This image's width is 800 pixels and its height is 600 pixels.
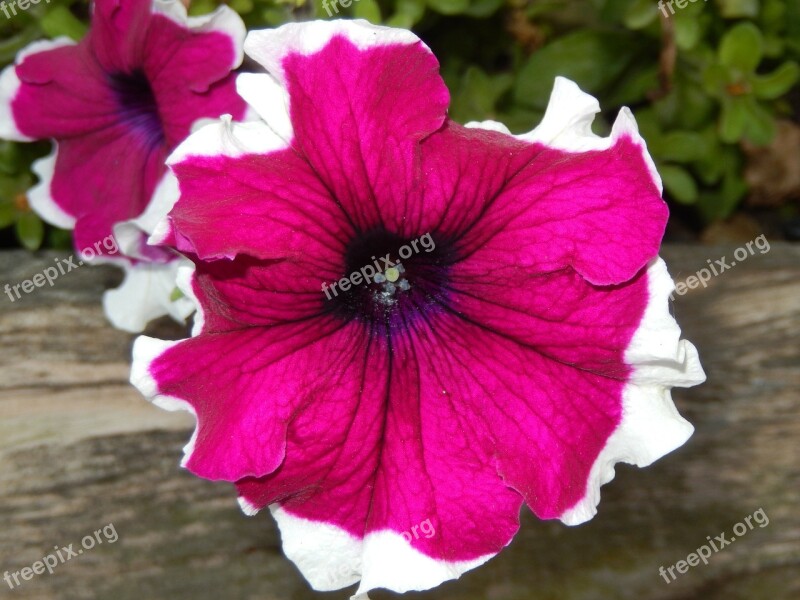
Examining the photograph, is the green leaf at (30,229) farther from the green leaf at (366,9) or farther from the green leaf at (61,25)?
the green leaf at (366,9)

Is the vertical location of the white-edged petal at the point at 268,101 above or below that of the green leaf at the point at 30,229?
above

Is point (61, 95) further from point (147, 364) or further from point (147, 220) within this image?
point (147, 364)

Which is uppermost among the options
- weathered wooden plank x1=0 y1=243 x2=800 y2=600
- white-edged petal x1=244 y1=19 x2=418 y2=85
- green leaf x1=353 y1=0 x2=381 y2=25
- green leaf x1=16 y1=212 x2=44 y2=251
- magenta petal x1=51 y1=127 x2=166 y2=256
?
white-edged petal x1=244 y1=19 x2=418 y2=85

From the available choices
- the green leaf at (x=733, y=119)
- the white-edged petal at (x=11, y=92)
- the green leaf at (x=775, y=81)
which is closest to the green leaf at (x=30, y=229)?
the white-edged petal at (x=11, y=92)

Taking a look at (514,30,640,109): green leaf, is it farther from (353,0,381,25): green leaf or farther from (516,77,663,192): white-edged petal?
(516,77,663,192): white-edged petal

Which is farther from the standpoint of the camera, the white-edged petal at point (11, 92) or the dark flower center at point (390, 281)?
the white-edged petal at point (11, 92)

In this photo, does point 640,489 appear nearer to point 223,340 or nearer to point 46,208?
point 223,340

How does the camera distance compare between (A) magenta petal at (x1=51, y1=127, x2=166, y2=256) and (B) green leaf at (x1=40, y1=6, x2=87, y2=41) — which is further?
(B) green leaf at (x1=40, y1=6, x2=87, y2=41)

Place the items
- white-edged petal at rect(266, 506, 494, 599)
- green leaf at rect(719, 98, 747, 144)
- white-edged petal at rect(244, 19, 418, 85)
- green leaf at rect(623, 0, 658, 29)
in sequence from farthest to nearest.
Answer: green leaf at rect(719, 98, 747, 144)
green leaf at rect(623, 0, 658, 29)
white-edged petal at rect(266, 506, 494, 599)
white-edged petal at rect(244, 19, 418, 85)

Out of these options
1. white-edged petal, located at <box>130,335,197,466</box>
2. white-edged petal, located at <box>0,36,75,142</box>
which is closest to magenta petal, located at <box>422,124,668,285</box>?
white-edged petal, located at <box>130,335,197,466</box>
